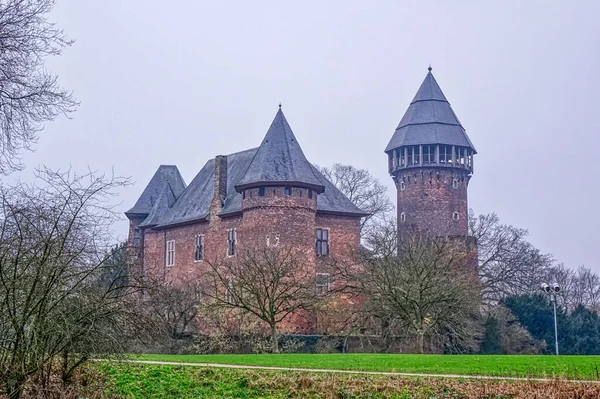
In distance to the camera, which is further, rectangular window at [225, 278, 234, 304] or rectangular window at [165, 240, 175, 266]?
rectangular window at [165, 240, 175, 266]

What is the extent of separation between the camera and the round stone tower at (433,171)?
54.8 metres

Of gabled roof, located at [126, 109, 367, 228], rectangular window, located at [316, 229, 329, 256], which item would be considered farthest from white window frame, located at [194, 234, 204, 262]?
rectangular window, located at [316, 229, 329, 256]

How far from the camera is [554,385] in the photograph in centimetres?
1323

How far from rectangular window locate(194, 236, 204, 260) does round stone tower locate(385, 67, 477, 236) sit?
15.7 m

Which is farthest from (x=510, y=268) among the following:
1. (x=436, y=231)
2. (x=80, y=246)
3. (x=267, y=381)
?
(x=80, y=246)

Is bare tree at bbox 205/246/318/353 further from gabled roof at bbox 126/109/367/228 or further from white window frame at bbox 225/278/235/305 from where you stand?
gabled roof at bbox 126/109/367/228

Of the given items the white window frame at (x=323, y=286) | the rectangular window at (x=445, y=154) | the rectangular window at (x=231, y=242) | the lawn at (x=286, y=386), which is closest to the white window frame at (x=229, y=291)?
the white window frame at (x=323, y=286)

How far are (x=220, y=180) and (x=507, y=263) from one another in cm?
2059

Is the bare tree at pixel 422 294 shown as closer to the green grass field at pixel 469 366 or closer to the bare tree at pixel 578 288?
the green grass field at pixel 469 366

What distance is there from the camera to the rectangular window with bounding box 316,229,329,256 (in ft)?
133

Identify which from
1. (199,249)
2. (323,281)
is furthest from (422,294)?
(199,249)

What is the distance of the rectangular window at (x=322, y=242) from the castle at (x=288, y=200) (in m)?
0.06

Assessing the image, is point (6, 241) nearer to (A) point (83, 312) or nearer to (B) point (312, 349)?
(A) point (83, 312)

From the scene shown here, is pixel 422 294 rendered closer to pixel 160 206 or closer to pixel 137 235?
pixel 160 206
